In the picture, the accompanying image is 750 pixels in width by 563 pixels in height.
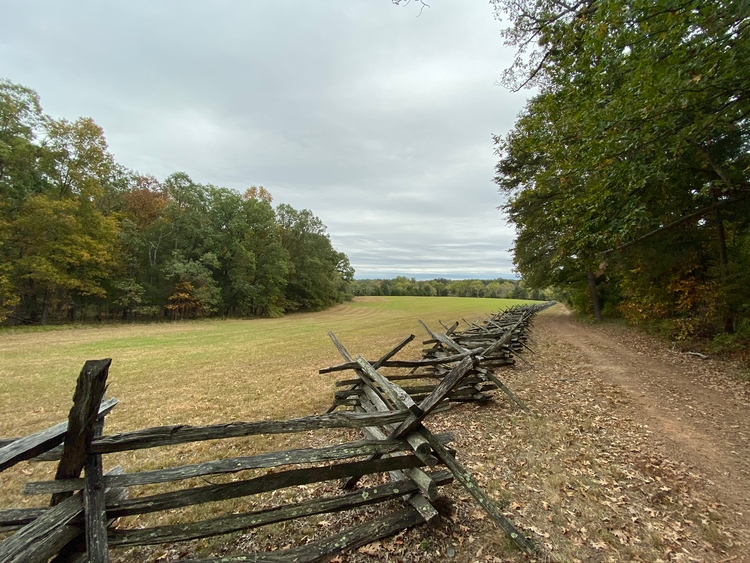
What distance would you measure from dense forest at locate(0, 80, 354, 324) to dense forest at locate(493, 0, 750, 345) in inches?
1089

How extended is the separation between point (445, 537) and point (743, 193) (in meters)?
→ 11.2

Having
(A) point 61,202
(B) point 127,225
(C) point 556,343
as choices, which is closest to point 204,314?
(B) point 127,225

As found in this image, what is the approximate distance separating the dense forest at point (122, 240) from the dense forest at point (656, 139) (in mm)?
27655

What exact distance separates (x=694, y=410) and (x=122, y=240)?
34.2 metres

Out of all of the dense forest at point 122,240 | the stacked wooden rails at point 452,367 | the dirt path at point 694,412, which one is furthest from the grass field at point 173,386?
the dense forest at point 122,240

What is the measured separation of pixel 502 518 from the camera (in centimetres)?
276

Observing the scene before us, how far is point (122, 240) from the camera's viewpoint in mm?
25359

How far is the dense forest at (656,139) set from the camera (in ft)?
15.6

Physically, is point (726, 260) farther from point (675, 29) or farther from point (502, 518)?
point (502, 518)

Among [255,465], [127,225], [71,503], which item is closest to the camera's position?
[71,503]

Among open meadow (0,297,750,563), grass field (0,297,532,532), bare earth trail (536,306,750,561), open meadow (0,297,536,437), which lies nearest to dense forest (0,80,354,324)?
open meadow (0,297,536,437)

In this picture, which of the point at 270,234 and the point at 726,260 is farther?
the point at 270,234

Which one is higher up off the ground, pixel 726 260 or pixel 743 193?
pixel 743 193

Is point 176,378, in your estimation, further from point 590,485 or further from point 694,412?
point 694,412
